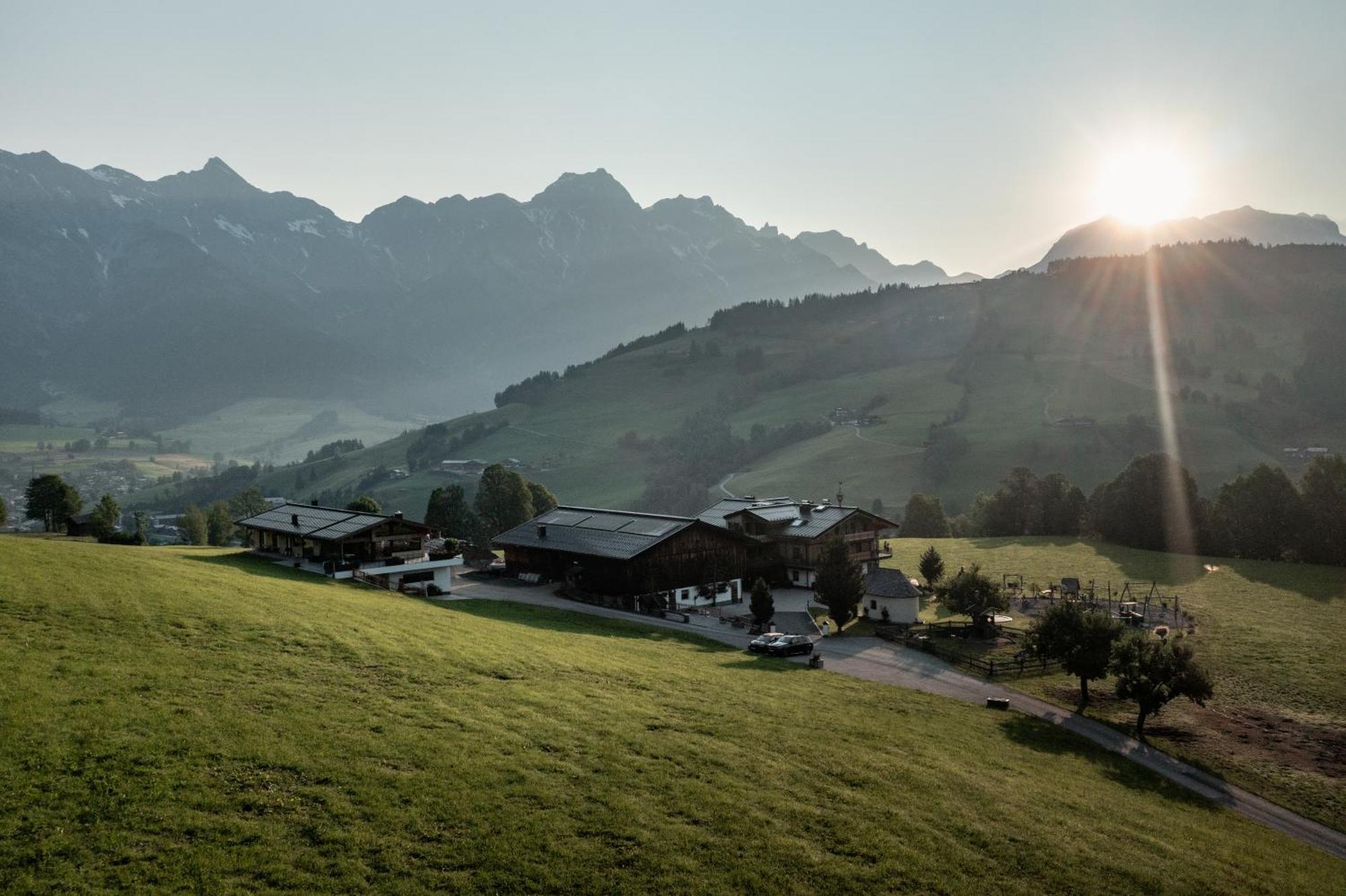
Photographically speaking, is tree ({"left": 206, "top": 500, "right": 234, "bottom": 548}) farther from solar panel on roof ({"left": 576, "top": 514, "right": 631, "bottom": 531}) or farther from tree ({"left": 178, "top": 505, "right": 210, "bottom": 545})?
solar panel on roof ({"left": 576, "top": 514, "right": 631, "bottom": 531})

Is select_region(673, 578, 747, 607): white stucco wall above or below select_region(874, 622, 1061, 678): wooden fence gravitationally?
above

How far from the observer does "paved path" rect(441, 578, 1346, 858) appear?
36.7m

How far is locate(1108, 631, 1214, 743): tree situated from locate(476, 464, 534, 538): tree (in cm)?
8836

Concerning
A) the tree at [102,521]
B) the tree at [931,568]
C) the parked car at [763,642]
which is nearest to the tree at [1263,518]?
the tree at [931,568]

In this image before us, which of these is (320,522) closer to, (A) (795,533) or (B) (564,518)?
(B) (564,518)

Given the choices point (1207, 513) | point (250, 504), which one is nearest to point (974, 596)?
point (1207, 513)

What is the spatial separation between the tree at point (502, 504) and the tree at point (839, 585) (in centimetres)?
6253

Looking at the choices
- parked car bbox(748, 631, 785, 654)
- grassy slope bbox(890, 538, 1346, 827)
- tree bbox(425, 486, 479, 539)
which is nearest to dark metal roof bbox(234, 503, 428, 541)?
parked car bbox(748, 631, 785, 654)

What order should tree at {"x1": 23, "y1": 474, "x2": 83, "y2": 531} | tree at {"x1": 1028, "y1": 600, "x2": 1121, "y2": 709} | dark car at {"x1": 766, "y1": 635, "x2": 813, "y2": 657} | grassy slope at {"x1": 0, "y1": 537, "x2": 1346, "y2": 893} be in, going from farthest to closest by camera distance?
tree at {"x1": 23, "y1": 474, "x2": 83, "y2": 531}, dark car at {"x1": 766, "y1": 635, "x2": 813, "y2": 657}, tree at {"x1": 1028, "y1": 600, "x2": 1121, "y2": 709}, grassy slope at {"x1": 0, "y1": 537, "x2": 1346, "y2": 893}

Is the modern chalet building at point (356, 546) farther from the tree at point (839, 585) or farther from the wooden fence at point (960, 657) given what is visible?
the wooden fence at point (960, 657)

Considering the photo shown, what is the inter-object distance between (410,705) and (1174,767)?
37613 mm

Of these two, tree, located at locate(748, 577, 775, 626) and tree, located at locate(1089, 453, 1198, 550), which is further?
tree, located at locate(1089, 453, 1198, 550)

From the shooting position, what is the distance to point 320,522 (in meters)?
73.3

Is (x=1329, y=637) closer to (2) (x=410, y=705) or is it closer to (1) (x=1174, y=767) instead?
(1) (x=1174, y=767)
